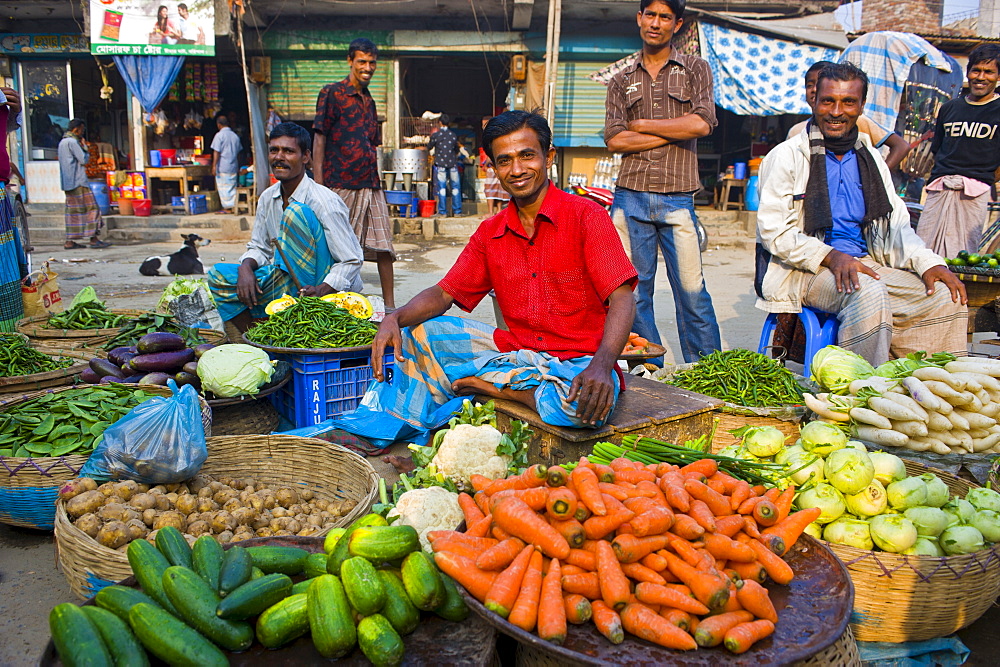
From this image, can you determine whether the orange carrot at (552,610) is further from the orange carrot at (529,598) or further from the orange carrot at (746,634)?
the orange carrot at (746,634)

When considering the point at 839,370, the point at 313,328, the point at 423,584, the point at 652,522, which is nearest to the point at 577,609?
the point at 652,522

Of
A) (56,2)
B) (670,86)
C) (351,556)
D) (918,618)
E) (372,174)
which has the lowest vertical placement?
(918,618)

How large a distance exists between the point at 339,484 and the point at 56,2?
13.4 metres

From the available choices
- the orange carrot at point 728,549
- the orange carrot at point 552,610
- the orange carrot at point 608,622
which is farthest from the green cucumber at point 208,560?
the orange carrot at point 728,549

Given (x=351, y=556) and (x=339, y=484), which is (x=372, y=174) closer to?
(x=339, y=484)

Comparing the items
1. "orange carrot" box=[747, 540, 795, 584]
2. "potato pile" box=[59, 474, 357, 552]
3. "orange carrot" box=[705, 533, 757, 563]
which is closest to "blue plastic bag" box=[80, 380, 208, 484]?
"potato pile" box=[59, 474, 357, 552]

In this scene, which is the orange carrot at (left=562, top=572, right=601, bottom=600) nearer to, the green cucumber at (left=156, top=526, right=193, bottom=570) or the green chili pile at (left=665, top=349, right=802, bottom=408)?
the green cucumber at (left=156, top=526, right=193, bottom=570)

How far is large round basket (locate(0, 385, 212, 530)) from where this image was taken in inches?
111

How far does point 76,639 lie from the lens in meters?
1.53

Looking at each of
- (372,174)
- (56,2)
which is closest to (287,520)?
(372,174)

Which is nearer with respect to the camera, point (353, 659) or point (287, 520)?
point (353, 659)

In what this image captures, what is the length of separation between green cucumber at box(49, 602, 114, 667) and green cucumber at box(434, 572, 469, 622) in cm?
79

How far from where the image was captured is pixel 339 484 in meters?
3.12

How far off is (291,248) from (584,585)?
394 cm
